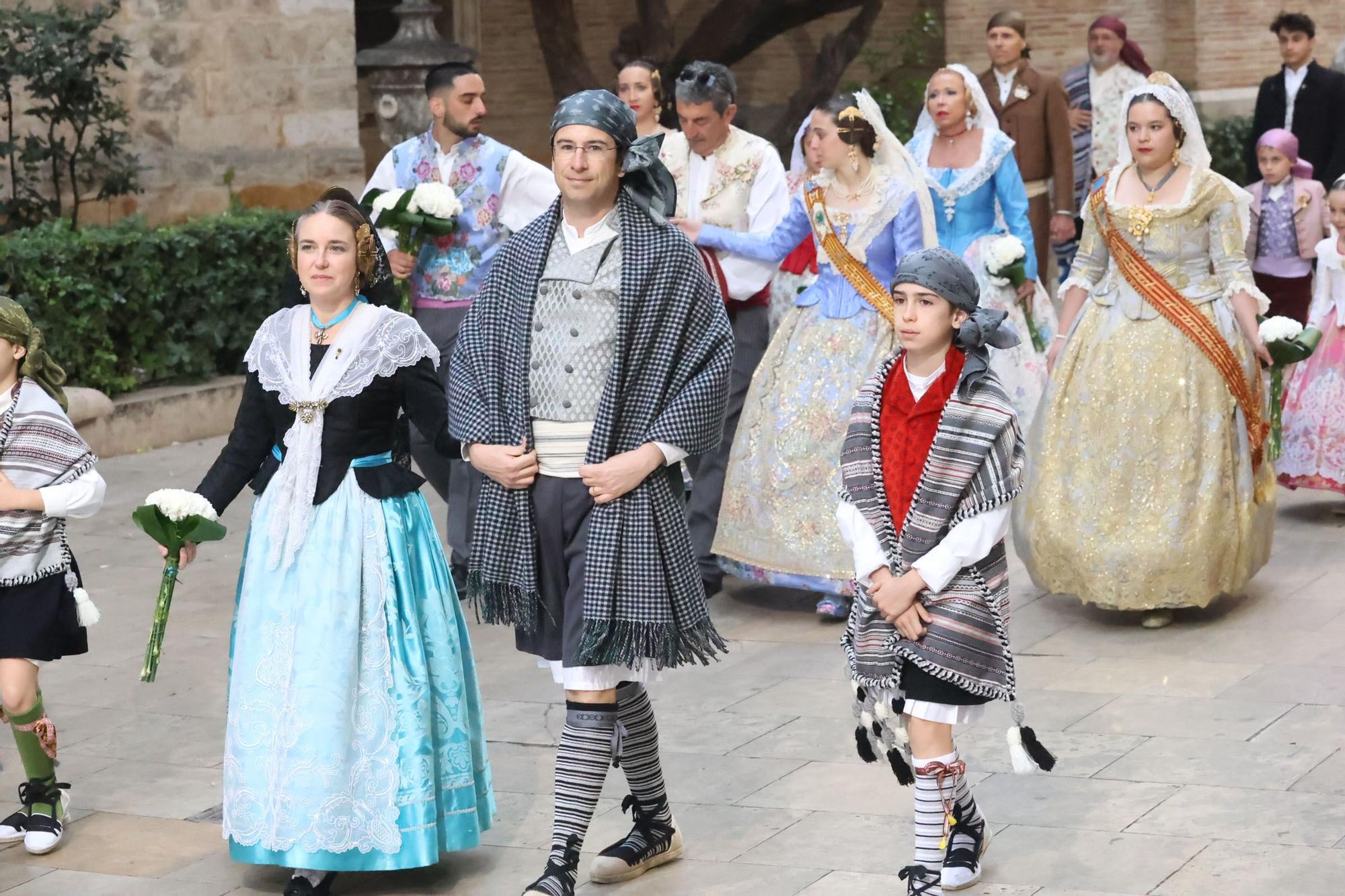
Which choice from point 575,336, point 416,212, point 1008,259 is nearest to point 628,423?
point 575,336

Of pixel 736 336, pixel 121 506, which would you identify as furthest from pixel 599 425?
pixel 121 506

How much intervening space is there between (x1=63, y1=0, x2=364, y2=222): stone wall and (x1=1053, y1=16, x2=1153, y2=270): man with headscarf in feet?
14.6

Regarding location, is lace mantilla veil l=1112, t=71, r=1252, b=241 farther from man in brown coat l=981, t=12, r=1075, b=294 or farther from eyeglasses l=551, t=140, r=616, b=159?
man in brown coat l=981, t=12, r=1075, b=294

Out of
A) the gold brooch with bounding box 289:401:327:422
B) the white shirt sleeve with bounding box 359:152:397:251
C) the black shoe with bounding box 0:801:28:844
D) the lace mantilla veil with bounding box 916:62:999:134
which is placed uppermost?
the lace mantilla veil with bounding box 916:62:999:134

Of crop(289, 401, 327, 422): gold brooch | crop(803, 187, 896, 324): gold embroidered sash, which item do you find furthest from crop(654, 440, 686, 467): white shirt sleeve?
crop(803, 187, 896, 324): gold embroidered sash

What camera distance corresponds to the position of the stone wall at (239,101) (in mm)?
11945

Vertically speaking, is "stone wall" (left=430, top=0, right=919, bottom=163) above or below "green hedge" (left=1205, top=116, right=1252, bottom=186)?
above

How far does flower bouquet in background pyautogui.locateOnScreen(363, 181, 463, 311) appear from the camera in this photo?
718 centimetres

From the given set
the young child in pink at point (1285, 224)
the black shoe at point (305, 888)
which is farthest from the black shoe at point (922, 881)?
the young child in pink at point (1285, 224)

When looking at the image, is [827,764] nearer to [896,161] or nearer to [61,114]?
[896,161]

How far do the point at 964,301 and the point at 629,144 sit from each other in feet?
2.77

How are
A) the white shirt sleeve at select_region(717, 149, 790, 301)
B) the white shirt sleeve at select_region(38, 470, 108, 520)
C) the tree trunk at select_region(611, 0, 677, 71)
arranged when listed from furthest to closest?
the tree trunk at select_region(611, 0, 677, 71) < the white shirt sleeve at select_region(717, 149, 790, 301) < the white shirt sleeve at select_region(38, 470, 108, 520)

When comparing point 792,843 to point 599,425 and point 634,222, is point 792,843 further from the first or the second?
point 634,222

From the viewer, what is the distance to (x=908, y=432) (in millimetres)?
4523
